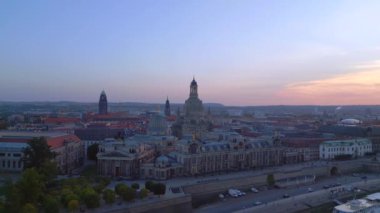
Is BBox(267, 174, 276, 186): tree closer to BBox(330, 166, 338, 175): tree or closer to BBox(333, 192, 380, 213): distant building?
BBox(333, 192, 380, 213): distant building

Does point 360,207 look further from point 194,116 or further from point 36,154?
point 194,116

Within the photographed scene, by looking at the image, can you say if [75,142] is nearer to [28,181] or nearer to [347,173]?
[28,181]

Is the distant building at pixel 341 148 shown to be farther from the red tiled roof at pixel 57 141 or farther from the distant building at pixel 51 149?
the red tiled roof at pixel 57 141

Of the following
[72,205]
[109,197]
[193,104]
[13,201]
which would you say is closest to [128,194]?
[109,197]

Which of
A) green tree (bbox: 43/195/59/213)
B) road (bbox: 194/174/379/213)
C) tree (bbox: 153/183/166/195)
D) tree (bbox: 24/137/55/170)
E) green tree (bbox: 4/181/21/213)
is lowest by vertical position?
road (bbox: 194/174/379/213)

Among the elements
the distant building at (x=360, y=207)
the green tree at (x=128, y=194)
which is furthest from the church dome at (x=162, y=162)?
the distant building at (x=360, y=207)

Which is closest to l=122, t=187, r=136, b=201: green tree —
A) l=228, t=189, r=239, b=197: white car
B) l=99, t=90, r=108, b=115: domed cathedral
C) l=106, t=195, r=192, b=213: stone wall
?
l=106, t=195, r=192, b=213: stone wall

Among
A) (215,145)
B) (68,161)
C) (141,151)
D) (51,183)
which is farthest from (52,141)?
(215,145)
